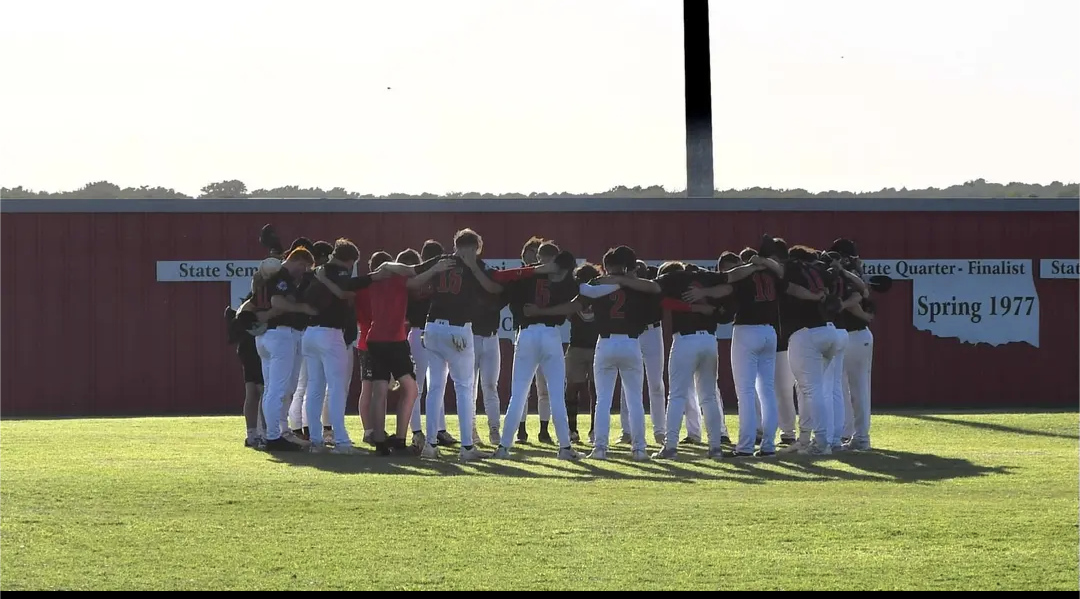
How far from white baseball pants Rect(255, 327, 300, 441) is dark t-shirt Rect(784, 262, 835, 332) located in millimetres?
4293

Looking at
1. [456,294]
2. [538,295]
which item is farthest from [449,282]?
[538,295]

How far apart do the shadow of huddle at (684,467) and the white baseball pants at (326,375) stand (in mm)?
276

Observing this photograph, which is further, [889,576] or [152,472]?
[152,472]

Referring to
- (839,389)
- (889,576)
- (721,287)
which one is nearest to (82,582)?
(889,576)

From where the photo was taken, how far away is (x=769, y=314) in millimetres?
12875

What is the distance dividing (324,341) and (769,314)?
3.76m

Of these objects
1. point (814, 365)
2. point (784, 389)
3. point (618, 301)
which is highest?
point (618, 301)

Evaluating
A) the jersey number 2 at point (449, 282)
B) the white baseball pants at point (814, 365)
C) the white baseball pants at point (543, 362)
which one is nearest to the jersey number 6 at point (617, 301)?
the white baseball pants at point (543, 362)

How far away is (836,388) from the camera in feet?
44.7

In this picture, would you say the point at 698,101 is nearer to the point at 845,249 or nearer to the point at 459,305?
the point at 845,249

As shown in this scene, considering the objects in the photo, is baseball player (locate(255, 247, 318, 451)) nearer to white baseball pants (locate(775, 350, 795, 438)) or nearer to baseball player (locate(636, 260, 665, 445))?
baseball player (locate(636, 260, 665, 445))

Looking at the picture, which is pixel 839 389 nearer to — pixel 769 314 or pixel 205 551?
pixel 769 314

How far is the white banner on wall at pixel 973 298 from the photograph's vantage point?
73.7ft

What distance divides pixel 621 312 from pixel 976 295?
11.6 metres
